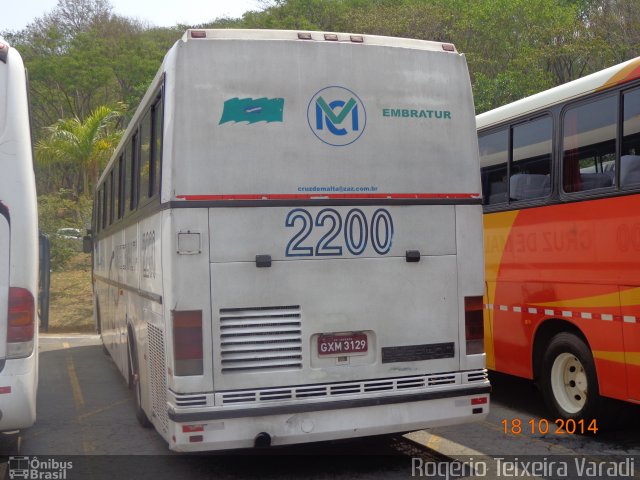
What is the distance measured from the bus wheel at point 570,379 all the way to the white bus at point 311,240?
137 cm

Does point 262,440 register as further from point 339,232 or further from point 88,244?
point 88,244

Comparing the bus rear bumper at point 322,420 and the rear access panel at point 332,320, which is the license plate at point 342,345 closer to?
the rear access panel at point 332,320

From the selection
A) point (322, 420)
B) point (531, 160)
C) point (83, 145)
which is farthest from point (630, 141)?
point (83, 145)

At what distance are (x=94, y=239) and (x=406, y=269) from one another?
1029cm

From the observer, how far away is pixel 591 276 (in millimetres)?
6879

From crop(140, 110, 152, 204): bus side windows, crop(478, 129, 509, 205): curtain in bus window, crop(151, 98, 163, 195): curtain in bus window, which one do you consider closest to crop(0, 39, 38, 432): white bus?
crop(151, 98, 163, 195): curtain in bus window

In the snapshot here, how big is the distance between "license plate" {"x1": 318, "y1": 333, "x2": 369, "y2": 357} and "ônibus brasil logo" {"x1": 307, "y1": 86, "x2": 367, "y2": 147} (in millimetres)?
1494

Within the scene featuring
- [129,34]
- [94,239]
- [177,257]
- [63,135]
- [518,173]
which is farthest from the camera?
[129,34]

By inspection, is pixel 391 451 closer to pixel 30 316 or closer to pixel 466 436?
pixel 466 436

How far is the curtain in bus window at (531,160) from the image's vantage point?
7.78 metres

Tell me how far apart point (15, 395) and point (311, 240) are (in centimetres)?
245

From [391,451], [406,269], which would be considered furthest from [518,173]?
[391,451]

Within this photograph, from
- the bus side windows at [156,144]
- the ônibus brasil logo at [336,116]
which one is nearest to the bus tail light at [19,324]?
the bus side windows at [156,144]

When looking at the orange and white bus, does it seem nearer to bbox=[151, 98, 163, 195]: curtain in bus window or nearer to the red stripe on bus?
the red stripe on bus
